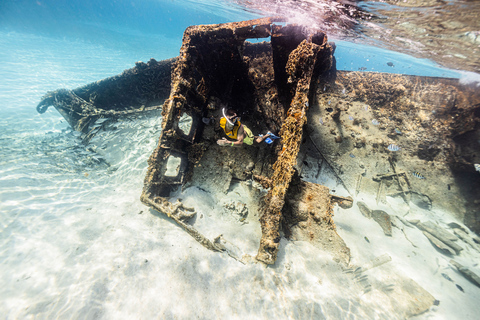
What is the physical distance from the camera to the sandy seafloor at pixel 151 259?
3090 mm

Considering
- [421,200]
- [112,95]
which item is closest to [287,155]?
[421,200]

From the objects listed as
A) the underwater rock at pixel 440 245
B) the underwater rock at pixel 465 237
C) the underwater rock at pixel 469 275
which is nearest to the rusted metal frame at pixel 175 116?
the underwater rock at pixel 440 245

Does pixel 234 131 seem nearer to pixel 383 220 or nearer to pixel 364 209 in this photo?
pixel 364 209

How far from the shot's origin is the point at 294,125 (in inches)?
155

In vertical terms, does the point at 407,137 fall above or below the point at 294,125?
below

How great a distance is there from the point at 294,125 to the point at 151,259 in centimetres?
425

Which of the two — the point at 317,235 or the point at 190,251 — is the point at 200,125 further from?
the point at 317,235

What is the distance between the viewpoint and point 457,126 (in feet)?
20.6

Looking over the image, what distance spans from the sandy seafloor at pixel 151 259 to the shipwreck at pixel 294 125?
1.56ft

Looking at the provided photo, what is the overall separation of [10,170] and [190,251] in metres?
6.68

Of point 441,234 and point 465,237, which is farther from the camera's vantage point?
point 465,237

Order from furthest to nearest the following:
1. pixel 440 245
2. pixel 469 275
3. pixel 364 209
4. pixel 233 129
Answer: pixel 364 209 → pixel 440 245 → pixel 469 275 → pixel 233 129

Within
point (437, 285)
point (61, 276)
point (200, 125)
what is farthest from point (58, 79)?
point (437, 285)

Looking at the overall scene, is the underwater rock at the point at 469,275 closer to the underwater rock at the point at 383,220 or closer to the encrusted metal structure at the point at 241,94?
the underwater rock at the point at 383,220
